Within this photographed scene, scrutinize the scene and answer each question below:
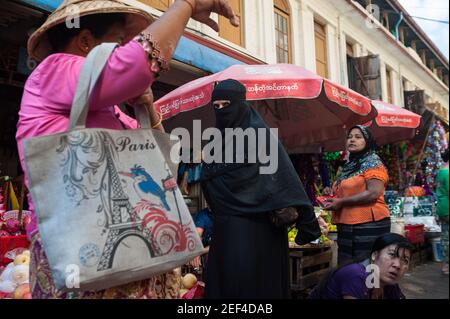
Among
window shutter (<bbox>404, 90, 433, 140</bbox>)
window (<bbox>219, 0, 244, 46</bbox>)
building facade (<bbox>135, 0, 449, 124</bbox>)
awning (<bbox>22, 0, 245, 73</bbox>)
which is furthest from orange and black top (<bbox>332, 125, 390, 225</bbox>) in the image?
window shutter (<bbox>404, 90, 433, 140</bbox>)

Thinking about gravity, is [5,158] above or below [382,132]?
below

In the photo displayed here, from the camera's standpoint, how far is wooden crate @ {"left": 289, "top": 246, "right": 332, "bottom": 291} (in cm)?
392

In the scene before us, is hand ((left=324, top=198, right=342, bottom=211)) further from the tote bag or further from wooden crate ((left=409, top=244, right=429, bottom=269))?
wooden crate ((left=409, top=244, right=429, bottom=269))

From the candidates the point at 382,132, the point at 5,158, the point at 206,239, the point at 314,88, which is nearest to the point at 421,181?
the point at 382,132

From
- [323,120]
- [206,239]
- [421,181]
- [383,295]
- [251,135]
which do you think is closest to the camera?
[251,135]

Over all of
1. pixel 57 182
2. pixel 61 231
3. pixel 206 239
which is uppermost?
pixel 57 182

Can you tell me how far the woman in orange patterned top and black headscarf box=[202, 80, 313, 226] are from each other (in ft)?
4.36

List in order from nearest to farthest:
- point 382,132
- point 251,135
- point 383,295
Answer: point 251,135 → point 383,295 → point 382,132

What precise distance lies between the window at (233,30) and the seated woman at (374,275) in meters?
5.67

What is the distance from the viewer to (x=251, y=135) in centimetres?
196

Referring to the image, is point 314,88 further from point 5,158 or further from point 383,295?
point 5,158

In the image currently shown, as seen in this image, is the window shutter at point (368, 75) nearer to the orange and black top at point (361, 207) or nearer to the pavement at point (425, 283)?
the pavement at point (425, 283)

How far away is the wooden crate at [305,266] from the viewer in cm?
392
